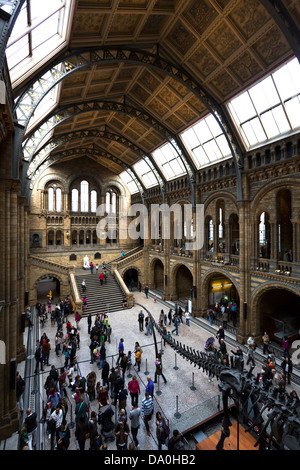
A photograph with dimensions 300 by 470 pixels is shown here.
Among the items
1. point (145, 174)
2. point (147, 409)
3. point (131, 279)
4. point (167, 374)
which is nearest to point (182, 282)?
point (131, 279)

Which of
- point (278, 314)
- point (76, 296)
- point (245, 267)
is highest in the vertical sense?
point (245, 267)

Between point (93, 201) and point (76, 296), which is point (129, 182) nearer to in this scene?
point (93, 201)

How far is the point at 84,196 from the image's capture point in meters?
29.5

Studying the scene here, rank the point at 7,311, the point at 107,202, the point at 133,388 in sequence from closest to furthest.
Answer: the point at 7,311
the point at 133,388
the point at 107,202

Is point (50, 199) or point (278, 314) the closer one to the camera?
point (278, 314)

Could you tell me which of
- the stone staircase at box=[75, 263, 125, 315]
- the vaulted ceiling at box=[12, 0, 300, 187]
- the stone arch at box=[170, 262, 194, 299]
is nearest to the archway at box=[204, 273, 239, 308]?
the stone arch at box=[170, 262, 194, 299]

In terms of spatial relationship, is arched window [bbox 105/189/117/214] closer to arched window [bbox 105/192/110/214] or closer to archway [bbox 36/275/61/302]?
arched window [bbox 105/192/110/214]

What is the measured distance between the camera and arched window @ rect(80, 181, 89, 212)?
29.4 metres

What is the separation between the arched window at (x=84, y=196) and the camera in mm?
29359

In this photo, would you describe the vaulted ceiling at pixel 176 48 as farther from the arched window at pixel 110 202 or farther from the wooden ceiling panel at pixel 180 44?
the arched window at pixel 110 202

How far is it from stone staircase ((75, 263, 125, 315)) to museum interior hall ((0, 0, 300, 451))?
0.15m

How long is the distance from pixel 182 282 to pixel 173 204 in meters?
8.06
